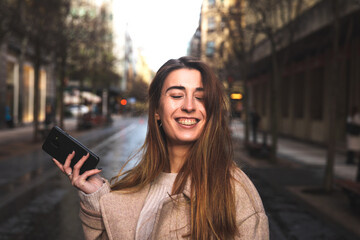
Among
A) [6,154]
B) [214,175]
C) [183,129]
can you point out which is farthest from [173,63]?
[6,154]

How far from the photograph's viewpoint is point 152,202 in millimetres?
1950

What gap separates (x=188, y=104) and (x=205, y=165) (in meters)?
0.29

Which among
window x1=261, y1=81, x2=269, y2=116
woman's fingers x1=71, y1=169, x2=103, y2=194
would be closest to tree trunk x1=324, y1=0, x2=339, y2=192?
woman's fingers x1=71, y1=169, x2=103, y2=194

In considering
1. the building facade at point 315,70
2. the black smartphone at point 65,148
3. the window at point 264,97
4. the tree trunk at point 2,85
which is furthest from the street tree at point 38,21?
the window at point 264,97

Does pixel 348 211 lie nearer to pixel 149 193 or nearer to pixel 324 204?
pixel 324 204

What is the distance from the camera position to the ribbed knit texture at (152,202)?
6.23 feet

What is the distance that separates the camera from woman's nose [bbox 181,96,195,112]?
195 cm

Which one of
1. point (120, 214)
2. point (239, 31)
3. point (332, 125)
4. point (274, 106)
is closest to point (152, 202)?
point (120, 214)

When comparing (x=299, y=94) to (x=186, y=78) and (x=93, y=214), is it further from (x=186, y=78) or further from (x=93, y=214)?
(x=93, y=214)

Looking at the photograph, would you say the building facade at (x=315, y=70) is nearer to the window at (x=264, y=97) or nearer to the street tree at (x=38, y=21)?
the window at (x=264, y=97)

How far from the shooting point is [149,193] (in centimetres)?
200

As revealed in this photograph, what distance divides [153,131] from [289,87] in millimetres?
26815

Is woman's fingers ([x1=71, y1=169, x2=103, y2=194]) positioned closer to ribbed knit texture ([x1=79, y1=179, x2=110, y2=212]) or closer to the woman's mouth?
ribbed knit texture ([x1=79, y1=179, x2=110, y2=212])

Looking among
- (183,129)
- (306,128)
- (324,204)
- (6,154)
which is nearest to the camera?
(183,129)
